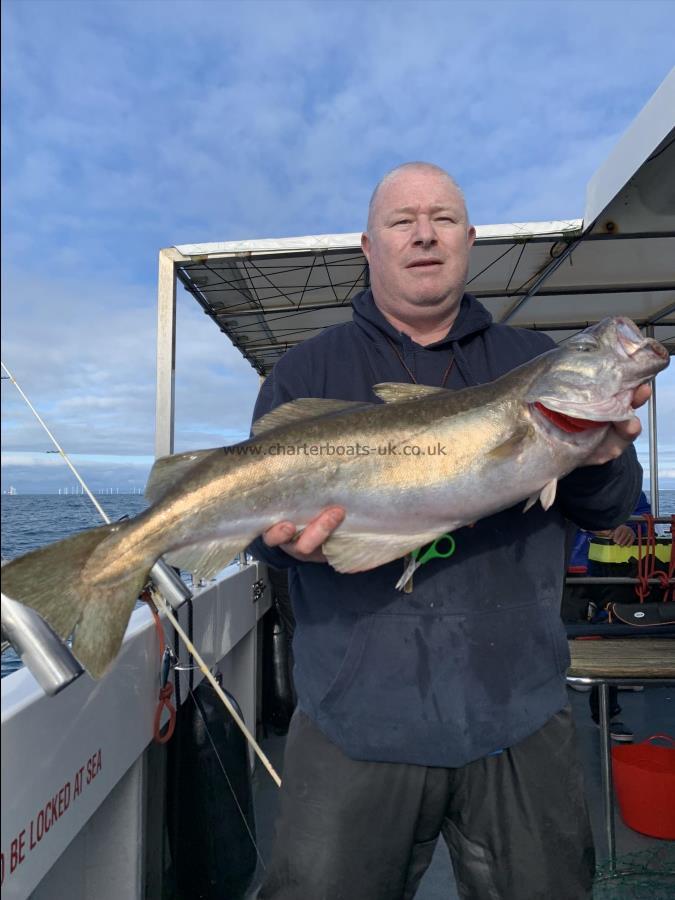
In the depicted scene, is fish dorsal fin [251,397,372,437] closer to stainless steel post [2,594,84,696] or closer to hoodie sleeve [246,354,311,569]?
hoodie sleeve [246,354,311,569]

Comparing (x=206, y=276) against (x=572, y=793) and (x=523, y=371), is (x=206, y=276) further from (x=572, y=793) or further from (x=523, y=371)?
(x=572, y=793)

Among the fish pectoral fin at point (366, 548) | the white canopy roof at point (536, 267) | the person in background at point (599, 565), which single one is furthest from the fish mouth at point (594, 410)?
the person in background at point (599, 565)

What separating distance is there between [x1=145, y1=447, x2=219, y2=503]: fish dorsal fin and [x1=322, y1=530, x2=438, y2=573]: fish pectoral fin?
1.95 ft

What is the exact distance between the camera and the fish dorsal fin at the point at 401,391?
2682mm

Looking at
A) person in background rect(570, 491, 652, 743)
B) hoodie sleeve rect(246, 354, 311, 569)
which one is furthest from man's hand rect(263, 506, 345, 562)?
person in background rect(570, 491, 652, 743)

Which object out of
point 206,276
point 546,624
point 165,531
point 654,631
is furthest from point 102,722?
point 654,631

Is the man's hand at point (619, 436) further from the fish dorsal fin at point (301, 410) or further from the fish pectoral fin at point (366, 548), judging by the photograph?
the fish dorsal fin at point (301, 410)

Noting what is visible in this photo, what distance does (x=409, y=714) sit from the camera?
8.08ft

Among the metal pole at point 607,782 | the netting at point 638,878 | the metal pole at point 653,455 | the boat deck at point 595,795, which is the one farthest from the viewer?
the metal pole at point 653,455

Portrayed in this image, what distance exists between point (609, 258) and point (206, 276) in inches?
146

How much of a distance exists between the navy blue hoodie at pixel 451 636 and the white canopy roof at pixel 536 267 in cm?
244

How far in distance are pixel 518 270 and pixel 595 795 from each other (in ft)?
14.7

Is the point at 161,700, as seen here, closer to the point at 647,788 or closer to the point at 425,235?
the point at 425,235

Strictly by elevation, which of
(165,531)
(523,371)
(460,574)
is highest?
(523,371)
